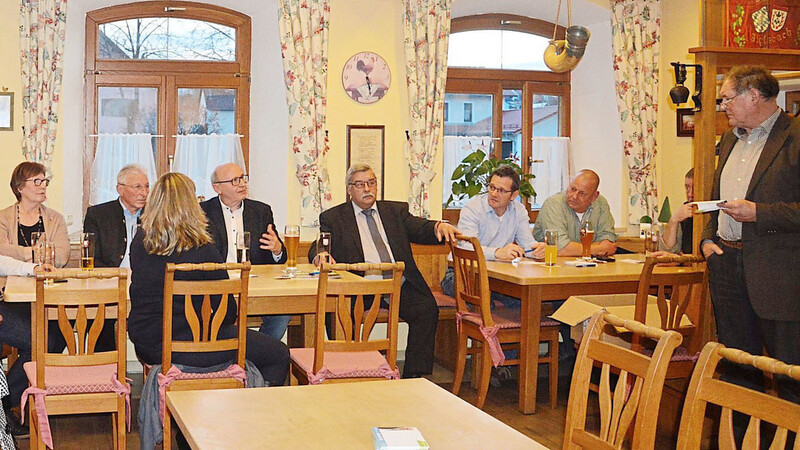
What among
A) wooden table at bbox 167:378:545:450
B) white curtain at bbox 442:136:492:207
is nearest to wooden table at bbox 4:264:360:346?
wooden table at bbox 167:378:545:450

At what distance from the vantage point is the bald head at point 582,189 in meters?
5.84

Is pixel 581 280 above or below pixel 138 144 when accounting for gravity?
below

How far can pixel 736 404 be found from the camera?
1762 millimetres

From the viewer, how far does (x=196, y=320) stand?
3654mm

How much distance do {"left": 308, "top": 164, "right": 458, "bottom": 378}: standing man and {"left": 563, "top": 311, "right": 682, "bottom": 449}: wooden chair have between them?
116 inches

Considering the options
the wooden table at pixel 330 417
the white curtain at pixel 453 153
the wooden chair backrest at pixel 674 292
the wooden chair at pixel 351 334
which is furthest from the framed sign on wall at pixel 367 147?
the wooden table at pixel 330 417

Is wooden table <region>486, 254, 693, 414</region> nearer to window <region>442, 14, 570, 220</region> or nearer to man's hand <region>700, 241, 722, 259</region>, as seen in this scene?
man's hand <region>700, 241, 722, 259</region>

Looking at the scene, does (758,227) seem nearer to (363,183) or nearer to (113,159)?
(363,183)

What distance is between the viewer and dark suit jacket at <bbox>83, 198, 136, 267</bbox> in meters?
4.96

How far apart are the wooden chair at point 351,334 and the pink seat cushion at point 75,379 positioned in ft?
2.73

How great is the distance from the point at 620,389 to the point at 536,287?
2737 mm

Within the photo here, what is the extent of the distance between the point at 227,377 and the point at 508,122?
4.66m

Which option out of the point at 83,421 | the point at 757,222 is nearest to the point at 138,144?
the point at 83,421

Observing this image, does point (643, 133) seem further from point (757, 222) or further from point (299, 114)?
point (757, 222)
